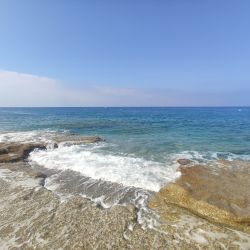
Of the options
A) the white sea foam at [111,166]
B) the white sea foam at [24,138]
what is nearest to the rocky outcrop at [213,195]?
the white sea foam at [111,166]

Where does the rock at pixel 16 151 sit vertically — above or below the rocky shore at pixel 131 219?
above

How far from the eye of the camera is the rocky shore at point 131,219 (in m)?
8.20

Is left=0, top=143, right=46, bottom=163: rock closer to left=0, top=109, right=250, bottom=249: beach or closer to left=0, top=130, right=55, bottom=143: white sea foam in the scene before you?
left=0, top=109, right=250, bottom=249: beach

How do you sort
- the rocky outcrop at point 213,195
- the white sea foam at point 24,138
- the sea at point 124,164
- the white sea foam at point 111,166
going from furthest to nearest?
the white sea foam at point 24,138, the white sea foam at point 111,166, the sea at point 124,164, the rocky outcrop at point 213,195

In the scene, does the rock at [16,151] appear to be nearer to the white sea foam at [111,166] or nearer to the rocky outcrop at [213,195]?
the white sea foam at [111,166]

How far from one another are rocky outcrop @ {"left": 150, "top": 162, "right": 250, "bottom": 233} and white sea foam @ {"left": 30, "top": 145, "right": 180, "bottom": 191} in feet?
4.06

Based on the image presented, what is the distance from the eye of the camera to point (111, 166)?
55.5ft

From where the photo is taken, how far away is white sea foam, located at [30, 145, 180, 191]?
14227 mm

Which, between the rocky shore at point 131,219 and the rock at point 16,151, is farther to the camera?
the rock at point 16,151

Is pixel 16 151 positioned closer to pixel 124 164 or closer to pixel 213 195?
→ pixel 124 164

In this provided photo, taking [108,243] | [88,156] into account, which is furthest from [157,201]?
[88,156]

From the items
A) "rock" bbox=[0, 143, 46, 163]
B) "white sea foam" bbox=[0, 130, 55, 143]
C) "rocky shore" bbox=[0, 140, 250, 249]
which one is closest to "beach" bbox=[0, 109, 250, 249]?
"rocky shore" bbox=[0, 140, 250, 249]

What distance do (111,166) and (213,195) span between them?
7782 millimetres

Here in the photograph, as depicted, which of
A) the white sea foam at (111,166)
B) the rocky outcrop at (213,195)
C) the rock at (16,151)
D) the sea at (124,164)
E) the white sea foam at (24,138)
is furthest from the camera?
the white sea foam at (24,138)
